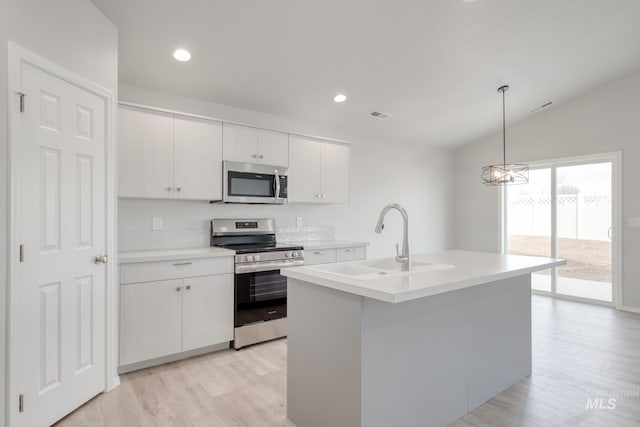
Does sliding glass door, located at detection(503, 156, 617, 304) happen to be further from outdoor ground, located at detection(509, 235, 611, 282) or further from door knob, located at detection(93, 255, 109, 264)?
door knob, located at detection(93, 255, 109, 264)

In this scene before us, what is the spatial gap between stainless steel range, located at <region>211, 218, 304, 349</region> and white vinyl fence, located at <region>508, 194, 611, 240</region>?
3941mm

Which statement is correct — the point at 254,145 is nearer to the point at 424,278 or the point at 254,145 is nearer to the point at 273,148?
the point at 273,148

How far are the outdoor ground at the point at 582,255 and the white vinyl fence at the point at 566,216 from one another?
3.5 inches

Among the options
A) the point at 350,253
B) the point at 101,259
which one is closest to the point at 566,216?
the point at 350,253

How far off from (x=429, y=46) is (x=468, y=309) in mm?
2343

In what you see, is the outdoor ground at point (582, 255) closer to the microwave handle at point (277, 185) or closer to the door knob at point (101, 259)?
the microwave handle at point (277, 185)

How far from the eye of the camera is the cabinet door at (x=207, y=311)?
291cm

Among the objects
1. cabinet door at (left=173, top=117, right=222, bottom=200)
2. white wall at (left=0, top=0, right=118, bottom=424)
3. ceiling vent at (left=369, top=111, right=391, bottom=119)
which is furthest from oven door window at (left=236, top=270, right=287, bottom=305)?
ceiling vent at (left=369, top=111, right=391, bottom=119)

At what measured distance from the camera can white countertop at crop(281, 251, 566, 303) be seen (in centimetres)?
147

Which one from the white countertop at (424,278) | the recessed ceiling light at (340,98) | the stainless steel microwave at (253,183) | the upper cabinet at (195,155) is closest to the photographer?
the white countertop at (424,278)

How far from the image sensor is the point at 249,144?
11.6 ft

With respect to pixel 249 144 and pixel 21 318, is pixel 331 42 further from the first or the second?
pixel 21 318

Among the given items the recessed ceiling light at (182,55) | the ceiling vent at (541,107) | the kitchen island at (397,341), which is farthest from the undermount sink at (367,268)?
the ceiling vent at (541,107)

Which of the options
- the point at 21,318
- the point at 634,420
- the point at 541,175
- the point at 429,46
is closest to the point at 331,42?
the point at 429,46
